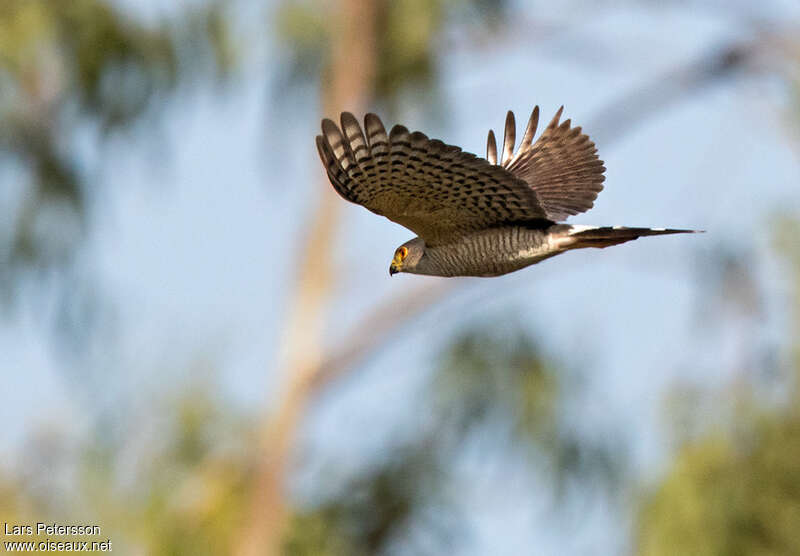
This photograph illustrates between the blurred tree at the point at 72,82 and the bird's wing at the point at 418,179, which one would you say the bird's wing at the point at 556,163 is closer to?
the bird's wing at the point at 418,179

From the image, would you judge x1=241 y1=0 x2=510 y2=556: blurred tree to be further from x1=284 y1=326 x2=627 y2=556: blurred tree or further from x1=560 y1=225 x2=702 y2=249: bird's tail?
x1=560 y1=225 x2=702 y2=249: bird's tail

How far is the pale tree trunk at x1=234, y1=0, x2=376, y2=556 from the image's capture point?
11.3m

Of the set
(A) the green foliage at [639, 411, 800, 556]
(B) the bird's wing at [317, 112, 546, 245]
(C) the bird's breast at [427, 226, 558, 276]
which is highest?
(B) the bird's wing at [317, 112, 546, 245]

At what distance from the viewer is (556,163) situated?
4.80m

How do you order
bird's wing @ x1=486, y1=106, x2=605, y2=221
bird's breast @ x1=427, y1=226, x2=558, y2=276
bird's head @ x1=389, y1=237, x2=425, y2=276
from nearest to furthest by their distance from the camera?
bird's breast @ x1=427, y1=226, x2=558, y2=276 → bird's head @ x1=389, y1=237, x2=425, y2=276 → bird's wing @ x1=486, y1=106, x2=605, y2=221

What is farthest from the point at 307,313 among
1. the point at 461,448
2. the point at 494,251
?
the point at 494,251

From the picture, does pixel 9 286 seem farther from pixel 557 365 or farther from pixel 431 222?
pixel 431 222

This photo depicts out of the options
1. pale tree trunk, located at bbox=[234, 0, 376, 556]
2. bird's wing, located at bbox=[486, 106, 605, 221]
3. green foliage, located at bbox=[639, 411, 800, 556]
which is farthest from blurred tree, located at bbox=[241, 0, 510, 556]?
bird's wing, located at bbox=[486, 106, 605, 221]

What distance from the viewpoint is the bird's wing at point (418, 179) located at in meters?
4.05

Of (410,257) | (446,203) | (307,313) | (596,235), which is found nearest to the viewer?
(596,235)

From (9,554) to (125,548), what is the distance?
97cm

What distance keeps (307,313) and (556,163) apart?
6.98 m

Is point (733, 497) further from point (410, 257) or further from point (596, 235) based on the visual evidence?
point (596, 235)

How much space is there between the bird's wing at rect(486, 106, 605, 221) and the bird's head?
456 mm
